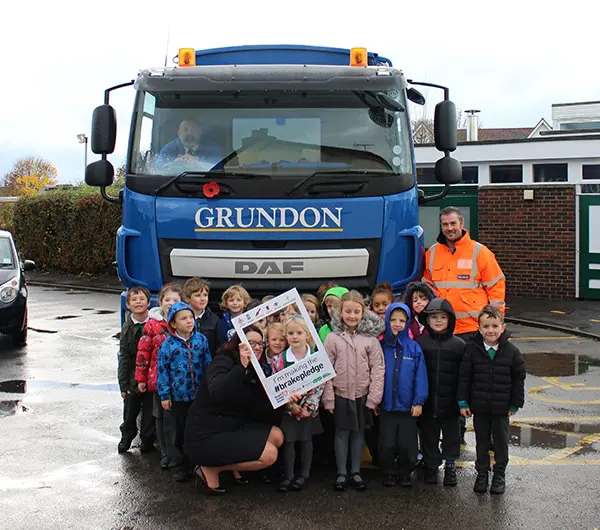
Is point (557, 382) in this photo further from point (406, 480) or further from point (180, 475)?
point (180, 475)

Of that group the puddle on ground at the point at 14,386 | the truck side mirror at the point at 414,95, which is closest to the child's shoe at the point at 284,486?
the truck side mirror at the point at 414,95

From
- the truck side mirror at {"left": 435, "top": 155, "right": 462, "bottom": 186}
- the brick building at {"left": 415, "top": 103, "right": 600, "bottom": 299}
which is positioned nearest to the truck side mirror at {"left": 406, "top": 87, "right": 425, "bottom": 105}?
the truck side mirror at {"left": 435, "top": 155, "right": 462, "bottom": 186}

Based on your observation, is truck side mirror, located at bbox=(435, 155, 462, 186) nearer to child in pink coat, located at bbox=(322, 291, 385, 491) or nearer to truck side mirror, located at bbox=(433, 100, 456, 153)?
truck side mirror, located at bbox=(433, 100, 456, 153)

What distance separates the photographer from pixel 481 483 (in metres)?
→ 5.39

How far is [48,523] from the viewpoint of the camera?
15.9 ft

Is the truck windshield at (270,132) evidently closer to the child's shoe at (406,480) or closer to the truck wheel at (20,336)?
the child's shoe at (406,480)

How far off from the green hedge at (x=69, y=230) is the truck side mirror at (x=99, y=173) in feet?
51.4

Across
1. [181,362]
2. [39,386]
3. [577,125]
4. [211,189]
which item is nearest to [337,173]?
[211,189]

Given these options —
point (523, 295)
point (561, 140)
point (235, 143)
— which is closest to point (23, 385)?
point (235, 143)

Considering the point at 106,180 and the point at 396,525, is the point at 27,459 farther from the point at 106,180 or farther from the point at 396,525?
the point at 396,525

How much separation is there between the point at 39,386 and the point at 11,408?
1.07 metres

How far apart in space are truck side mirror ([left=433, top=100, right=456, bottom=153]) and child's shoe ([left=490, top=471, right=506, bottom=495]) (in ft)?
10.2

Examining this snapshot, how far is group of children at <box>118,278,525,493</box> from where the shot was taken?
5395 mm

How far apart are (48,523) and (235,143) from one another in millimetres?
3335
